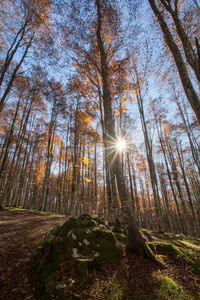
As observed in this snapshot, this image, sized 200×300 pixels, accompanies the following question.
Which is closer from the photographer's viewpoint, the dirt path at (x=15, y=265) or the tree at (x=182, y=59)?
the dirt path at (x=15, y=265)

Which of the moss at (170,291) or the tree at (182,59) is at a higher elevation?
the tree at (182,59)

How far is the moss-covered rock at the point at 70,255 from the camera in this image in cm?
226

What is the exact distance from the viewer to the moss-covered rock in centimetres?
226

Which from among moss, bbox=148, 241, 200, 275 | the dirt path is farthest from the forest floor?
moss, bbox=148, 241, 200, 275

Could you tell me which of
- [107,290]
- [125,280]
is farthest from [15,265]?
[125,280]

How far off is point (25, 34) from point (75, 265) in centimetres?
1330

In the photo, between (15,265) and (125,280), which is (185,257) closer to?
(125,280)

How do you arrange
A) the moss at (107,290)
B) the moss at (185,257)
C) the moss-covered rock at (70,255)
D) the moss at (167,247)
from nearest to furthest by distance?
the moss at (107,290)
the moss-covered rock at (70,255)
the moss at (185,257)
the moss at (167,247)

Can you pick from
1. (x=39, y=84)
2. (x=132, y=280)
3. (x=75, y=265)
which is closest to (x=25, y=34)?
(x=39, y=84)

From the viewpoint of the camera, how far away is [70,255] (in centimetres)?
277

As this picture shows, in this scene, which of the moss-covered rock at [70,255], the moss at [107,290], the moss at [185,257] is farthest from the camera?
the moss at [185,257]

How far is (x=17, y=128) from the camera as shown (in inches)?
553

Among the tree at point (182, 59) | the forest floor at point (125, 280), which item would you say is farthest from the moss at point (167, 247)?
the tree at point (182, 59)

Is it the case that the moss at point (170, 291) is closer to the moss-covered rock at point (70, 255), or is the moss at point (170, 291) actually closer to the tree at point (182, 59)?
the moss-covered rock at point (70, 255)
